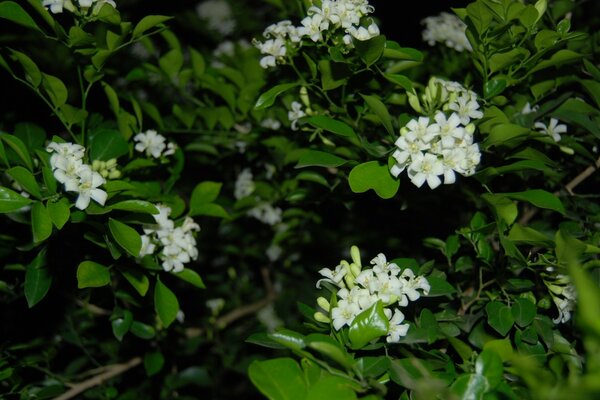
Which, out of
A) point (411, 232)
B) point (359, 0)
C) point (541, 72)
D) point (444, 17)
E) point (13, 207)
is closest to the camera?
point (13, 207)

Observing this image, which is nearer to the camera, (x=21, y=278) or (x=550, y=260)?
(x=550, y=260)

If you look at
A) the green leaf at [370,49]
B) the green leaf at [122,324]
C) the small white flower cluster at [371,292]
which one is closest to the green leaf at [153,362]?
the green leaf at [122,324]

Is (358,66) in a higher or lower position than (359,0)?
lower

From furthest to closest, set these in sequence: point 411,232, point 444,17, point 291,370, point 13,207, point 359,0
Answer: point 411,232
point 444,17
point 359,0
point 13,207
point 291,370

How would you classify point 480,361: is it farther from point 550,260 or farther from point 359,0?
point 359,0

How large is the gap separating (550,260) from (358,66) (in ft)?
1.60

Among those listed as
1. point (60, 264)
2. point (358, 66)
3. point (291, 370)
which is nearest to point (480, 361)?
point (291, 370)

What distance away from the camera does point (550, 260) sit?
996 mm

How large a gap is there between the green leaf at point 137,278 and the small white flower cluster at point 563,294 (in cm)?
73

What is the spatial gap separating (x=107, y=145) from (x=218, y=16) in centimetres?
157

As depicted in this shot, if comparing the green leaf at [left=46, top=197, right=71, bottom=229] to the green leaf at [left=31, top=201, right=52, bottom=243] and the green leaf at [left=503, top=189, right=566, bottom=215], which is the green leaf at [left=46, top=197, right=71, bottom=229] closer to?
the green leaf at [left=31, top=201, right=52, bottom=243]

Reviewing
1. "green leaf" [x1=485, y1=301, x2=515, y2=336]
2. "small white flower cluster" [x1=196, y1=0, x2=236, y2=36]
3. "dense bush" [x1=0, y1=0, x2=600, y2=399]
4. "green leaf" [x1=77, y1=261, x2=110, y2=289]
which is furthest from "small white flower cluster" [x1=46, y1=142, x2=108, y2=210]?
"small white flower cluster" [x1=196, y1=0, x2=236, y2=36]

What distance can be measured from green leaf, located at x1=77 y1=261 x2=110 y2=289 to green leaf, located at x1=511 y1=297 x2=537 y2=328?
71 centimetres

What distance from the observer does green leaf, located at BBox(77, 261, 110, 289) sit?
1010mm
